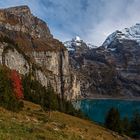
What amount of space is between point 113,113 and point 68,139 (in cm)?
6907

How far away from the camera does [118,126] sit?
305 ft

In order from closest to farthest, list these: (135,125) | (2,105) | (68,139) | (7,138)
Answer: (7,138), (68,139), (2,105), (135,125)

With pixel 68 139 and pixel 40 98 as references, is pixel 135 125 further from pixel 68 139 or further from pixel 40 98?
pixel 68 139

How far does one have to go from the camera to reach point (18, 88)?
99.2 m

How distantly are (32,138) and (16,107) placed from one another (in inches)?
1521

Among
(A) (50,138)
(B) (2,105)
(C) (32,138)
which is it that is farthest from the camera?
(B) (2,105)

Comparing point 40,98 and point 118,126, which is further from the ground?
point 40,98

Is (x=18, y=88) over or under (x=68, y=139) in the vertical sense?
over

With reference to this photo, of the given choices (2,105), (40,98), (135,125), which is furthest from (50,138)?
(40,98)

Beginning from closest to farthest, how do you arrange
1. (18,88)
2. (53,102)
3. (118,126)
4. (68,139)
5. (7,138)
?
(7,138)
(68,139)
(118,126)
(18,88)
(53,102)

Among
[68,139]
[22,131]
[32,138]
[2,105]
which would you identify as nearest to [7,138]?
[32,138]

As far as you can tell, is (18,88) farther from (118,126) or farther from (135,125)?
Result: (135,125)

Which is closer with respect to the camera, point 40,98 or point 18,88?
point 18,88

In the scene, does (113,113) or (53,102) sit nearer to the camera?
(113,113)
